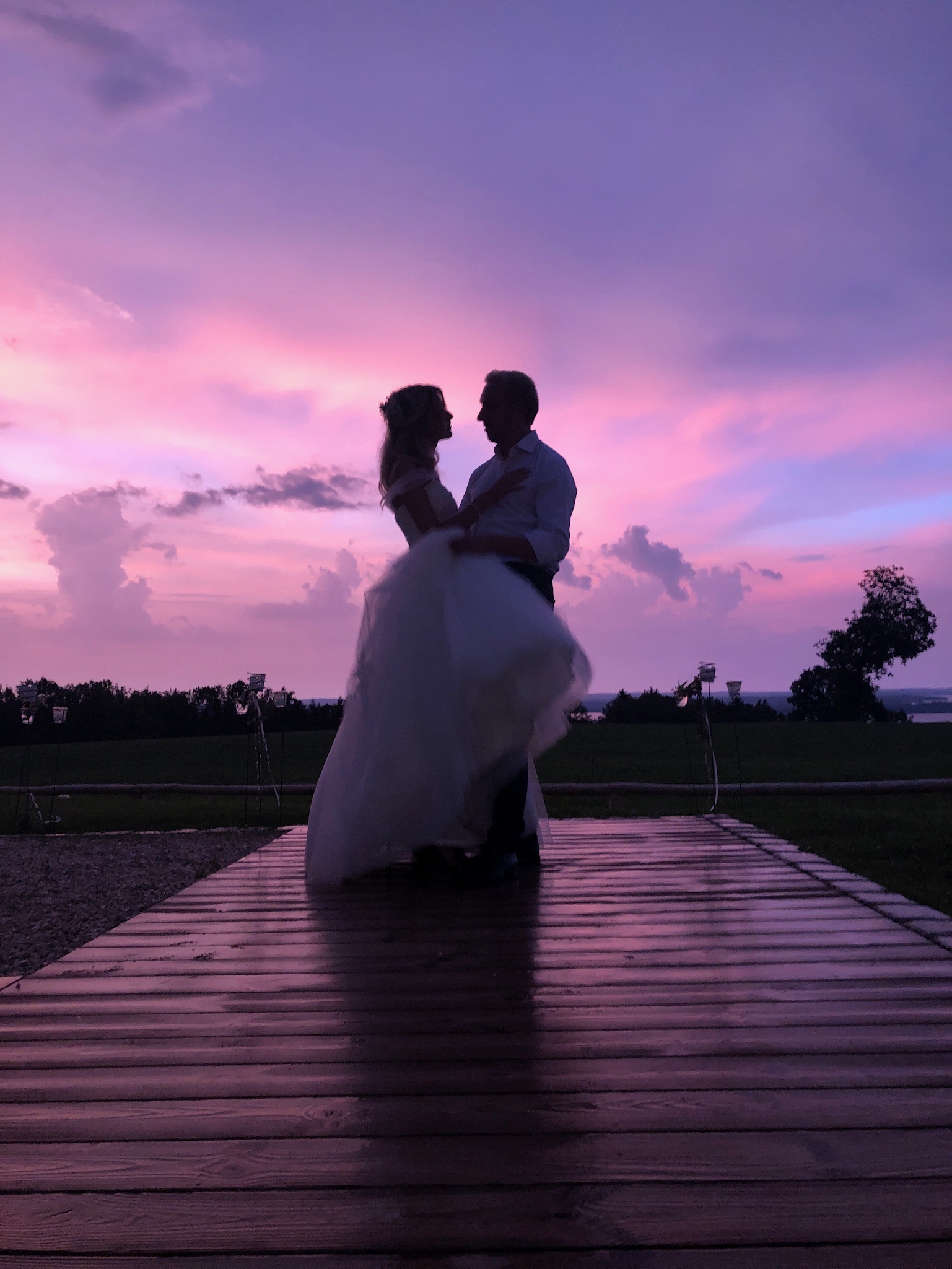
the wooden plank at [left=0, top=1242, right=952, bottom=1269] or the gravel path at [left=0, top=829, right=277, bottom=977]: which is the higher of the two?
the wooden plank at [left=0, top=1242, right=952, bottom=1269]

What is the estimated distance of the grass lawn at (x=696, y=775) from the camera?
872 cm

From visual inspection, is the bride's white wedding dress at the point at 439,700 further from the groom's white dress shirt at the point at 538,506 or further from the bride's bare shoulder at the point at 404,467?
the groom's white dress shirt at the point at 538,506

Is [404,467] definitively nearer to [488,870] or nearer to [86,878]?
[488,870]

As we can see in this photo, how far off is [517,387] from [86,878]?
19.5 feet

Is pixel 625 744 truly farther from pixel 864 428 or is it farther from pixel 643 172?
pixel 643 172

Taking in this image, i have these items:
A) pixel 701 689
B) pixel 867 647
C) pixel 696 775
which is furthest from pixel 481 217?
pixel 867 647

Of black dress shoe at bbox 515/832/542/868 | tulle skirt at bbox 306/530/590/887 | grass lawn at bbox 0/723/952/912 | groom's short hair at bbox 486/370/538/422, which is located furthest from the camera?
grass lawn at bbox 0/723/952/912

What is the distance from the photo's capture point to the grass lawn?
872 centimetres

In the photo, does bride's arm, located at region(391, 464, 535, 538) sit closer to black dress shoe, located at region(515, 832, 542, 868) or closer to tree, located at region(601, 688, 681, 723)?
black dress shoe, located at region(515, 832, 542, 868)

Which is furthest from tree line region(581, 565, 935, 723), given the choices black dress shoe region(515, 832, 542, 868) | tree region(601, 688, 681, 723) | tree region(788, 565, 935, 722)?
black dress shoe region(515, 832, 542, 868)

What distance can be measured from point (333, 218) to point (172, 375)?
7.88 feet

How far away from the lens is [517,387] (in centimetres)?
352

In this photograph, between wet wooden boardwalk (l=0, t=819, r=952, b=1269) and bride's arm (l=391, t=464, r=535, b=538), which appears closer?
wet wooden boardwalk (l=0, t=819, r=952, b=1269)

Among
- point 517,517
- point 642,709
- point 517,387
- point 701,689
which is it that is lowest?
point 642,709
